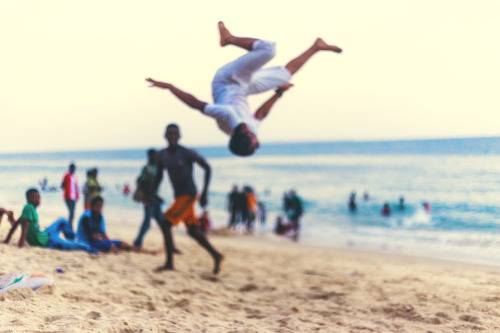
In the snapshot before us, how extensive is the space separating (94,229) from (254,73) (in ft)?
15.7

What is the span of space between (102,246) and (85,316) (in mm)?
3127

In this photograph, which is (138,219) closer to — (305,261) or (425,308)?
(305,261)

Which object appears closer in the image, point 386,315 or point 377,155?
point 386,315

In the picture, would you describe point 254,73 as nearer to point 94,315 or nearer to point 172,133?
point 172,133

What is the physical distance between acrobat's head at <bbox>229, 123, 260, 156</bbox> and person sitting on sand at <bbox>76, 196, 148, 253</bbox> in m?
4.46

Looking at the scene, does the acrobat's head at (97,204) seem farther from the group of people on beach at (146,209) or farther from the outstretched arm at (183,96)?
the outstretched arm at (183,96)

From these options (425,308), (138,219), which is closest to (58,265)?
(425,308)

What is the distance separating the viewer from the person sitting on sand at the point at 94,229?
23.4 ft

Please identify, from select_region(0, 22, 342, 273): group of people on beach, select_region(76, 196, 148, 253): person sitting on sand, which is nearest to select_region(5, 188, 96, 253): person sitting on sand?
select_region(0, 22, 342, 273): group of people on beach

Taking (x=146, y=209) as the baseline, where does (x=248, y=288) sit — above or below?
below

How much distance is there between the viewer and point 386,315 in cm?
535

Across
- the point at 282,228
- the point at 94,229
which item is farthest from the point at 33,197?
the point at 282,228

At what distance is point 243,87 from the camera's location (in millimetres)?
3473

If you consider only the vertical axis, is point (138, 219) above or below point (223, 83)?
below
